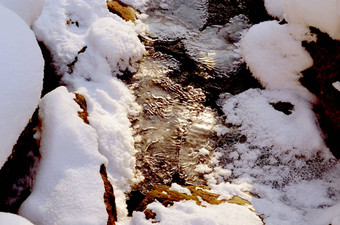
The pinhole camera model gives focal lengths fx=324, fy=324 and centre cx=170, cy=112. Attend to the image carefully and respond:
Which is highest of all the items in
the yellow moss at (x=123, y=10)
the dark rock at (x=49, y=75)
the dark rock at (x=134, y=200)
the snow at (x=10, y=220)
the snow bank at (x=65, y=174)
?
the yellow moss at (x=123, y=10)

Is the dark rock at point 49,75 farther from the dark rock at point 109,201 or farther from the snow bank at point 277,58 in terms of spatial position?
the snow bank at point 277,58

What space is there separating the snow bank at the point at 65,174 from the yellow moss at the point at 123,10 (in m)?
1.81

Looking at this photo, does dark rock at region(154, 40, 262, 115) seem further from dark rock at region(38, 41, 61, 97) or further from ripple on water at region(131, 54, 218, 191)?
dark rock at region(38, 41, 61, 97)

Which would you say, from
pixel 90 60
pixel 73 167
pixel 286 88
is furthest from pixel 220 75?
pixel 73 167

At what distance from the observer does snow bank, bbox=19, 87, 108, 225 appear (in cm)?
210

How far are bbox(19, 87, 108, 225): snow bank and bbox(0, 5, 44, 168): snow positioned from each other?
0.33m

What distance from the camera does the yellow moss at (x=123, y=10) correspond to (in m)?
4.08

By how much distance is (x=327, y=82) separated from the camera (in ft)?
10.3

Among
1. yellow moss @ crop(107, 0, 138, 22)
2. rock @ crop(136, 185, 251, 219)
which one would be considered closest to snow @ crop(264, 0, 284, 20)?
yellow moss @ crop(107, 0, 138, 22)

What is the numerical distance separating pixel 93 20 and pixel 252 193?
2.62m

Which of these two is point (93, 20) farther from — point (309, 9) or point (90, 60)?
point (309, 9)

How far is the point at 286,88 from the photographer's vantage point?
3.57 meters

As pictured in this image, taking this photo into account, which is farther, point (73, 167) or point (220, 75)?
point (220, 75)

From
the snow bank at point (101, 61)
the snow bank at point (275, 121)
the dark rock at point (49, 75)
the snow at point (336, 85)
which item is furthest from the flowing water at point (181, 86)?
the snow at point (336, 85)
